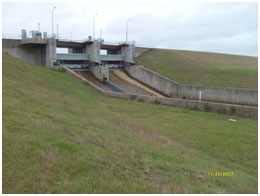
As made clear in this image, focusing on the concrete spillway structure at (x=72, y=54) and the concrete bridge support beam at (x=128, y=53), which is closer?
the concrete spillway structure at (x=72, y=54)

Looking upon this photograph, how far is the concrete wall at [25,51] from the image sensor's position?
27.5 m

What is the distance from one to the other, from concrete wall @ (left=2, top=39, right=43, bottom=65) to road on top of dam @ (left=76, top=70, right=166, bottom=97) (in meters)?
5.63

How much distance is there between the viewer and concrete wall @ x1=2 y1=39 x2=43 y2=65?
27531 mm

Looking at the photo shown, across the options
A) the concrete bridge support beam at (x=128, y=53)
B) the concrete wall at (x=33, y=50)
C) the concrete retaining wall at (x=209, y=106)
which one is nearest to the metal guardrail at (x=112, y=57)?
the concrete bridge support beam at (x=128, y=53)

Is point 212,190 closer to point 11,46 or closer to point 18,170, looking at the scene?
point 18,170

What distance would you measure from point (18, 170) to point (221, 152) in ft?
24.2

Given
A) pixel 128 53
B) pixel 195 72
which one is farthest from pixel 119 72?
pixel 195 72

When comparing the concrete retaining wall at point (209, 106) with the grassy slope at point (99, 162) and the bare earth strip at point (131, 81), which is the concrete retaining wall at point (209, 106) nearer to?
the bare earth strip at point (131, 81)

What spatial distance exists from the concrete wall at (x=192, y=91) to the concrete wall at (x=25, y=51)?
1263cm

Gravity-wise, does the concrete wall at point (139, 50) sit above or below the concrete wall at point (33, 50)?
above

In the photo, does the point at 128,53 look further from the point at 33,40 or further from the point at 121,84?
the point at 33,40

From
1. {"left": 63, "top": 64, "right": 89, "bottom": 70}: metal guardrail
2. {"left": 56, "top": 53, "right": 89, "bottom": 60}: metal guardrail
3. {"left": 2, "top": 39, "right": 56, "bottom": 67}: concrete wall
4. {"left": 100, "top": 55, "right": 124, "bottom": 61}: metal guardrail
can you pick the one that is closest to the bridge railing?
{"left": 56, "top": 53, "right": 89, "bottom": 60}: metal guardrail

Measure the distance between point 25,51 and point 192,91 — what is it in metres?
20.9

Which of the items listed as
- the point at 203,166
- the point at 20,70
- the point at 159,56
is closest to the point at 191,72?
the point at 159,56
